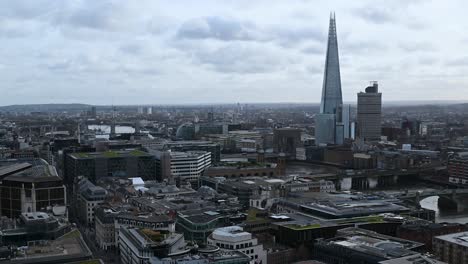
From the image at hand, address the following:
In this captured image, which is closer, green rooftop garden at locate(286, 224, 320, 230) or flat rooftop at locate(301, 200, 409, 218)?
green rooftop garden at locate(286, 224, 320, 230)

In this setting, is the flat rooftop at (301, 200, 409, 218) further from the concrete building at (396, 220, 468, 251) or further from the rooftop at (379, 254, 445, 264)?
the rooftop at (379, 254, 445, 264)

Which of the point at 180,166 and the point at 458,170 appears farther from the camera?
the point at 458,170

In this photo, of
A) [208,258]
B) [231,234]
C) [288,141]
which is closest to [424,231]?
[231,234]

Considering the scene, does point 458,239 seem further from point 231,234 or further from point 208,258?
point 208,258

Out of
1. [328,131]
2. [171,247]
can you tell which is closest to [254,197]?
[171,247]

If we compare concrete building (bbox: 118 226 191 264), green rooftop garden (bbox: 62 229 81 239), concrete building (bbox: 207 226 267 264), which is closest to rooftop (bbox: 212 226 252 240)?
concrete building (bbox: 207 226 267 264)

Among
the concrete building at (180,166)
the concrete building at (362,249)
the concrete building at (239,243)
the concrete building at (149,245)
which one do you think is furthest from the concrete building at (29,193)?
the concrete building at (362,249)

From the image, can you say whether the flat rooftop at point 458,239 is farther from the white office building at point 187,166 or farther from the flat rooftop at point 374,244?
the white office building at point 187,166

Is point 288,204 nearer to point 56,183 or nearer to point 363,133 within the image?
point 56,183
